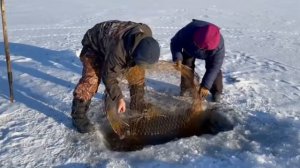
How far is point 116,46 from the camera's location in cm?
379

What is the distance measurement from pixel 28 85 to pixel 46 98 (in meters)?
0.60

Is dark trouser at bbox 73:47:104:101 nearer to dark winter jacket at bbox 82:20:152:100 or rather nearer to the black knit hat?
dark winter jacket at bbox 82:20:152:100

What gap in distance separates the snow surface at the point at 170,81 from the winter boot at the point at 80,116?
10 cm

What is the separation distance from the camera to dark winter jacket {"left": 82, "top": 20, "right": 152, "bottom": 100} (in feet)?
12.3

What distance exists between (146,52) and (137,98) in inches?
57.1

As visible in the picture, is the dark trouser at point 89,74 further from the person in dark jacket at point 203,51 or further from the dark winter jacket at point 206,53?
the dark winter jacket at point 206,53

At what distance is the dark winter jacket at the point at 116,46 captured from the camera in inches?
148

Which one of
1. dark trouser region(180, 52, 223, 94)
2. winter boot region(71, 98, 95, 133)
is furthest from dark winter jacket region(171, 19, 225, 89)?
winter boot region(71, 98, 95, 133)

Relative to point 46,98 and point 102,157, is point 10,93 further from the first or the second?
point 102,157

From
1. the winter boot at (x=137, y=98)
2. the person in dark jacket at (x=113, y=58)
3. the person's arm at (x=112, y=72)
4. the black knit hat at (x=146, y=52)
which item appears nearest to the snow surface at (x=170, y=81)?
the person in dark jacket at (x=113, y=58)

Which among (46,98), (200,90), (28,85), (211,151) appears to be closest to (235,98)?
(200,90)

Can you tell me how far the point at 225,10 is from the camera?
35.9 feet

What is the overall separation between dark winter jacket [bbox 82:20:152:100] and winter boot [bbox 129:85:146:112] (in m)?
0.84

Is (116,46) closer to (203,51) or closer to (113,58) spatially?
(113,58)
